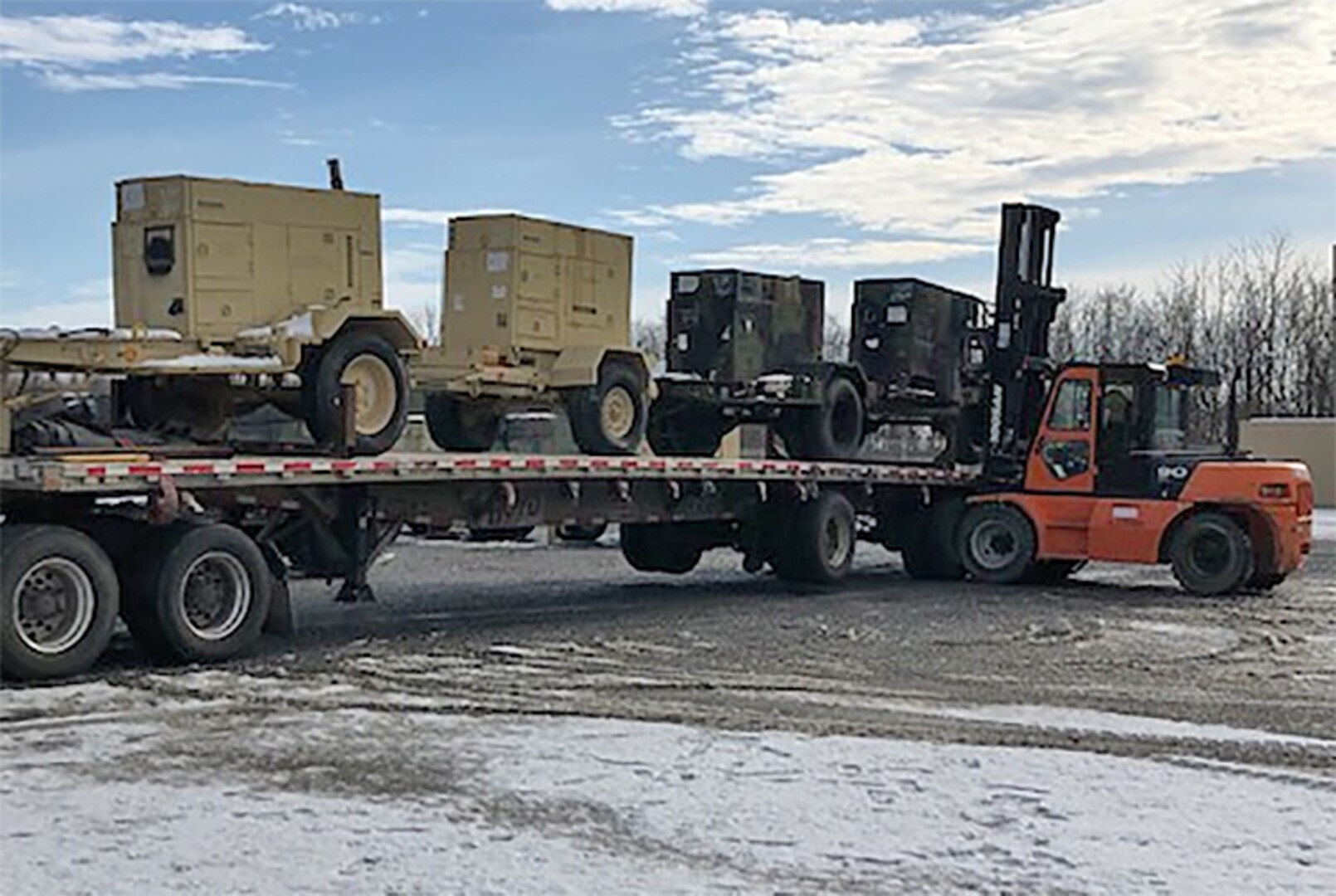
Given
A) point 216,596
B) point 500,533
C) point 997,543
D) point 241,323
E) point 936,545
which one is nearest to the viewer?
point 216,596

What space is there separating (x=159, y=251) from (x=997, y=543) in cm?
956

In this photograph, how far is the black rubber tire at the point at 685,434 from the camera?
58.4 feet

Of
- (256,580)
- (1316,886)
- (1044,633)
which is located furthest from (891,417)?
(1316,886)

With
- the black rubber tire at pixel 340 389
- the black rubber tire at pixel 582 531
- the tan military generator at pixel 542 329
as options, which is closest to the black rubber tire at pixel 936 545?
the black rubber tire at pixel 582 531

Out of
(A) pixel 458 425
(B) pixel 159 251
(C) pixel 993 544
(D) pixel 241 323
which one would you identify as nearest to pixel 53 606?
(D) pixel 241 323

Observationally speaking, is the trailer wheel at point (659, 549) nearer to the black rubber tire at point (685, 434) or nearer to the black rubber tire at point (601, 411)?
the black rubber tire at point (685, 434)

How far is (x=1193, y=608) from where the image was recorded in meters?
14.8

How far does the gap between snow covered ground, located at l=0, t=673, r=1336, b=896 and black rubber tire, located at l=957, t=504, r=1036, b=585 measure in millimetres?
8762

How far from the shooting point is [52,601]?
9.38 meters

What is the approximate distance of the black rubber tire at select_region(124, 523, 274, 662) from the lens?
9.78 m

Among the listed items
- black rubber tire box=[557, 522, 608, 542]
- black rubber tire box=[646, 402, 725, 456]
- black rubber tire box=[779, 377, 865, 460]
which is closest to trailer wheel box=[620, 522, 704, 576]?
black rubber tire box=[557, 522, 608, 542]

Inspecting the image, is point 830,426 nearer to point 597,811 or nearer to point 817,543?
point 817,543

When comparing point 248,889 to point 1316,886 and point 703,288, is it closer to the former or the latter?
point 1316,886

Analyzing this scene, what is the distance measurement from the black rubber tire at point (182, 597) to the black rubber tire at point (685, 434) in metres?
7.84
